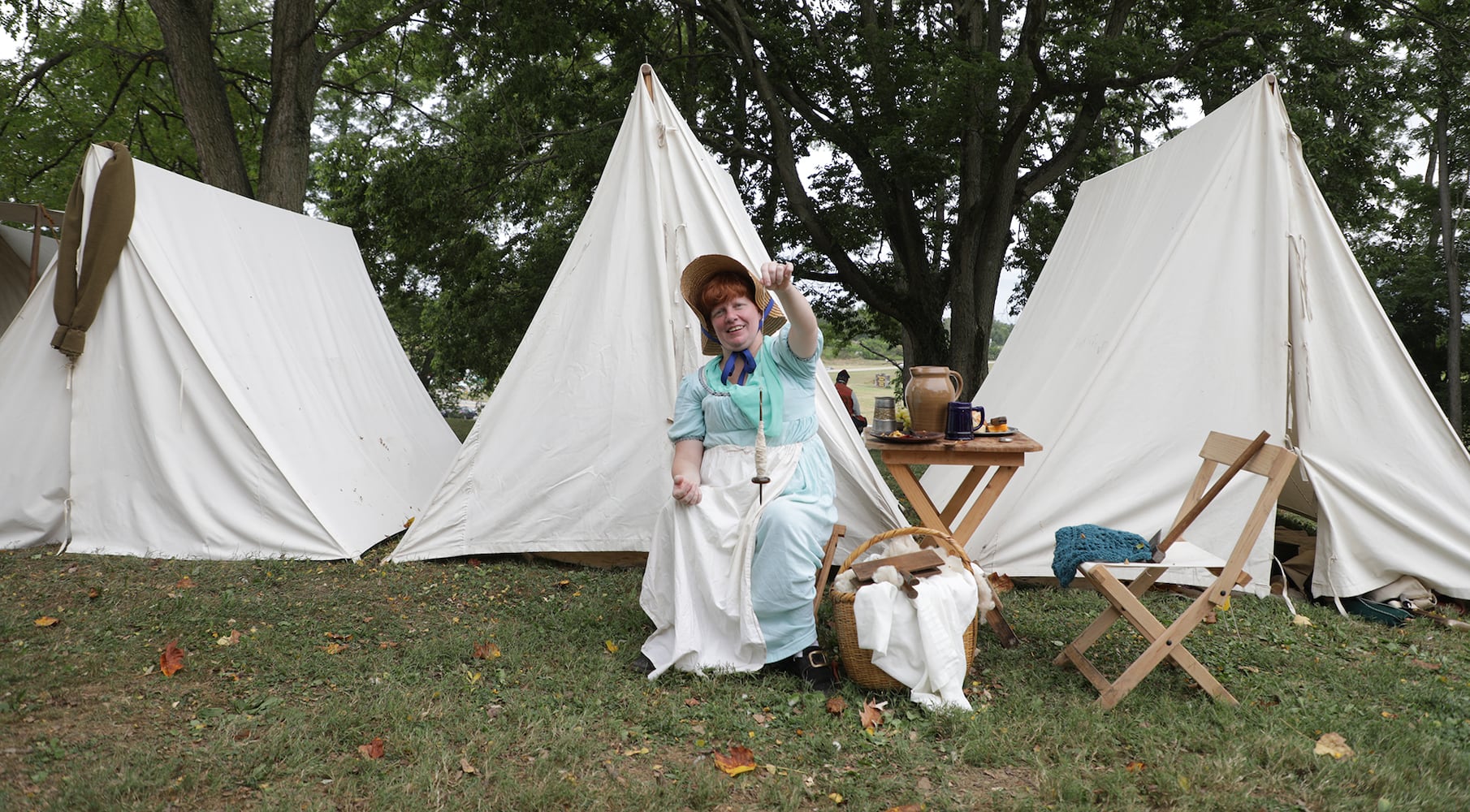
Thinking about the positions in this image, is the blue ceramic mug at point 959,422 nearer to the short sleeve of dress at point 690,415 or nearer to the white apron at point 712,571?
the white apron at point 712,571

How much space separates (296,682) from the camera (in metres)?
2.76

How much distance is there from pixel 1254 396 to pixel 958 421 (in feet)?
4.48

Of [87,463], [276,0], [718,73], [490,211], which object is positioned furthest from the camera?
[490,211]

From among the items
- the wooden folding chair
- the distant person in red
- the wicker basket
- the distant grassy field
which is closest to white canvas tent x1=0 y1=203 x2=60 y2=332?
the distant grassy field

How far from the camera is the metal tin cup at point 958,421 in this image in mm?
3395

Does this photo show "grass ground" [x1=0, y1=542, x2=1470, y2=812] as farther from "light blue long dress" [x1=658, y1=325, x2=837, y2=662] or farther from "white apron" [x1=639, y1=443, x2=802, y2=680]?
"light blue long dress" [x1=658, y1=325, x2=837, y2=662]

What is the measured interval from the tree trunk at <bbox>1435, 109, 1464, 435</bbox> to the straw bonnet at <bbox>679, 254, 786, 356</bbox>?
38.6 feet

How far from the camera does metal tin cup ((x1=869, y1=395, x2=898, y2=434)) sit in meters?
3.47

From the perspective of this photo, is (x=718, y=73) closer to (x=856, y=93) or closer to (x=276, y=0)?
(x=856, y=93)

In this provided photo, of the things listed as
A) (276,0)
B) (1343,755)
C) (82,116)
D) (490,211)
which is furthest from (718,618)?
(82,116)

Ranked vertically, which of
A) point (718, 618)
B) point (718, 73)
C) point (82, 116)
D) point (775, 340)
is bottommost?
point (718, 618)

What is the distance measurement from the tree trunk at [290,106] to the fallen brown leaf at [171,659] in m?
4.64

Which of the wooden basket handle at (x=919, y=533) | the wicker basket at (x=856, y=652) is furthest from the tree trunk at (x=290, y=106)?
the wicker basket at (x=856, y=652)

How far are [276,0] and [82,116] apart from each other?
4.09 meters
